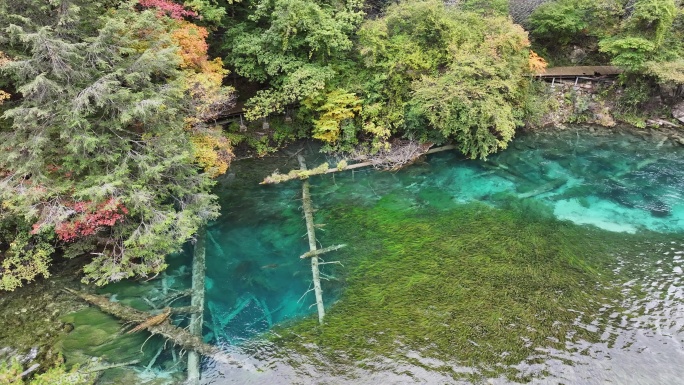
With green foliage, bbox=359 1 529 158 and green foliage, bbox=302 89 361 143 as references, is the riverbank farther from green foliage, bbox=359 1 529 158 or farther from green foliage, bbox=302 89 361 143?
green foliage, bbox=302 89 361 143

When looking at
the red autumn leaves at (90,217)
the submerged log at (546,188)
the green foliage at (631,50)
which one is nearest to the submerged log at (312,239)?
the red autumn leaves at (90,217)

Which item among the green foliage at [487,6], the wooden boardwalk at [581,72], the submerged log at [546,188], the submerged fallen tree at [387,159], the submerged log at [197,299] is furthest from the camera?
the wooden boardwalk at [581,72]

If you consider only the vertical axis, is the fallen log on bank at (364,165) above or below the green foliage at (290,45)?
below

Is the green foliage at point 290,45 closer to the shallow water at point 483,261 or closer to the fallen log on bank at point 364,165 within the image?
the fallen log on bank at point 364,165

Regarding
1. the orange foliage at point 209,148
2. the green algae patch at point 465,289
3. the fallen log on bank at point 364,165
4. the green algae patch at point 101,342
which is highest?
the orange foliage at point 209,148

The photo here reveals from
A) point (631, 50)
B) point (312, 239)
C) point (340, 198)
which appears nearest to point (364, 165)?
point (340, 198)
